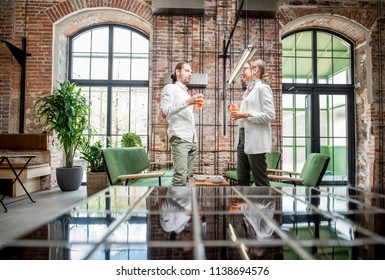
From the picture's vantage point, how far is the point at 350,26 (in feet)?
17.2

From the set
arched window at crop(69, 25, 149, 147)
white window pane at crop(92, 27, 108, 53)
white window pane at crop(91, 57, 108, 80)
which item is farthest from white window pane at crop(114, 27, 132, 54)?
white window pane at crop(91, 57, 108, 80)

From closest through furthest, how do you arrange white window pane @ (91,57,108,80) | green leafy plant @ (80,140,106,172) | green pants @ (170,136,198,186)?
green pants @ (170,136,198,186), green leafy plant @ (80,140,106,172), white window pane @ (91,57,108,80)

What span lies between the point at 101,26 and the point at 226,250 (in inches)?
240

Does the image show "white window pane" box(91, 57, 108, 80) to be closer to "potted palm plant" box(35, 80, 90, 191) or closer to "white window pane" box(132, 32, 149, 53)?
"white window pane" box(132, 32, 149, 53)

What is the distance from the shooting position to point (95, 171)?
4379 mm

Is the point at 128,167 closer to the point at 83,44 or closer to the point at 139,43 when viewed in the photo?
the point at 139,43

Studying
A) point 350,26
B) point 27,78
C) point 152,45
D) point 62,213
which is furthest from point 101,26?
point 62,213

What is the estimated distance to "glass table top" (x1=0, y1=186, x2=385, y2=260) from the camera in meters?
0.33

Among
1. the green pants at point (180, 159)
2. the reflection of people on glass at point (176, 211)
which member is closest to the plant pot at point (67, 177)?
the green pants at point (180, 159)

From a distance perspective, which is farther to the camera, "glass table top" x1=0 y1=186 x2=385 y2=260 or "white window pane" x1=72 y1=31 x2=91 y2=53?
"white window pane" x1=72 y1=31 x2=91 y2=53

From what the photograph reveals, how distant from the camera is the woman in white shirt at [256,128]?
2.22 metres

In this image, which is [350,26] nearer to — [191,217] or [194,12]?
[194,12]

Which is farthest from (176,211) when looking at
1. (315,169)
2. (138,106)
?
(138,106)
